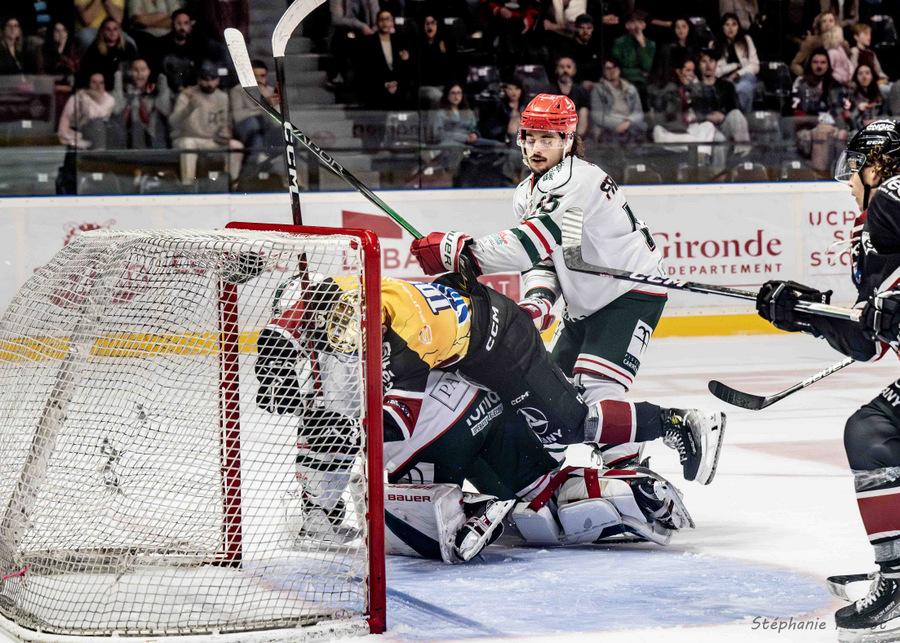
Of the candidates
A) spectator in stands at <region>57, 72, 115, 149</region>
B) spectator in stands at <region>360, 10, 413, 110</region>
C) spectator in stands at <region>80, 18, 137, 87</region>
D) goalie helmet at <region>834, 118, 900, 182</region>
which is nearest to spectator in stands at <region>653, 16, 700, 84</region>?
spectator in stands at <region>360, 10, 413, 110</region>

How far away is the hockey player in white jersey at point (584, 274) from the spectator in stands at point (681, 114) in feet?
13.7

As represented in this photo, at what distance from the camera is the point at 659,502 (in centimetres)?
319

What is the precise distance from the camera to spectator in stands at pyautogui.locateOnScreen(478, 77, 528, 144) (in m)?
7.61

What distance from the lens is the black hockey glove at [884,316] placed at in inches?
89.0

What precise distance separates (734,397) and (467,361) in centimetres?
61

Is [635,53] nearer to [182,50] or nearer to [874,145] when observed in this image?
[182,50]

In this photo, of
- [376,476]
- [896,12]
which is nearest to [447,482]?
[376,476]

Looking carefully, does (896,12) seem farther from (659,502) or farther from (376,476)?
(376,476)

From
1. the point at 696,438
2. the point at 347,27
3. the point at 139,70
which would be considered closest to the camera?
the point at 696,438

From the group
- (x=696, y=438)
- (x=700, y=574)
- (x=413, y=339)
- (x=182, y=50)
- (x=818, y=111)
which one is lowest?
(x=700, y=574)

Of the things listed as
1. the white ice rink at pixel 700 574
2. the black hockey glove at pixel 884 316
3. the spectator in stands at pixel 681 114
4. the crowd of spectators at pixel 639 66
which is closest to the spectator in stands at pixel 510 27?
the crowd of spectators at pixel 639 66

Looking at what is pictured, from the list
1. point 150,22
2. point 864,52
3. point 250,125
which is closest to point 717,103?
point 864,52

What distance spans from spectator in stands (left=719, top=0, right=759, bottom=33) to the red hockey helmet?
5.18m

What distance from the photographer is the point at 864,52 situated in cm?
859
